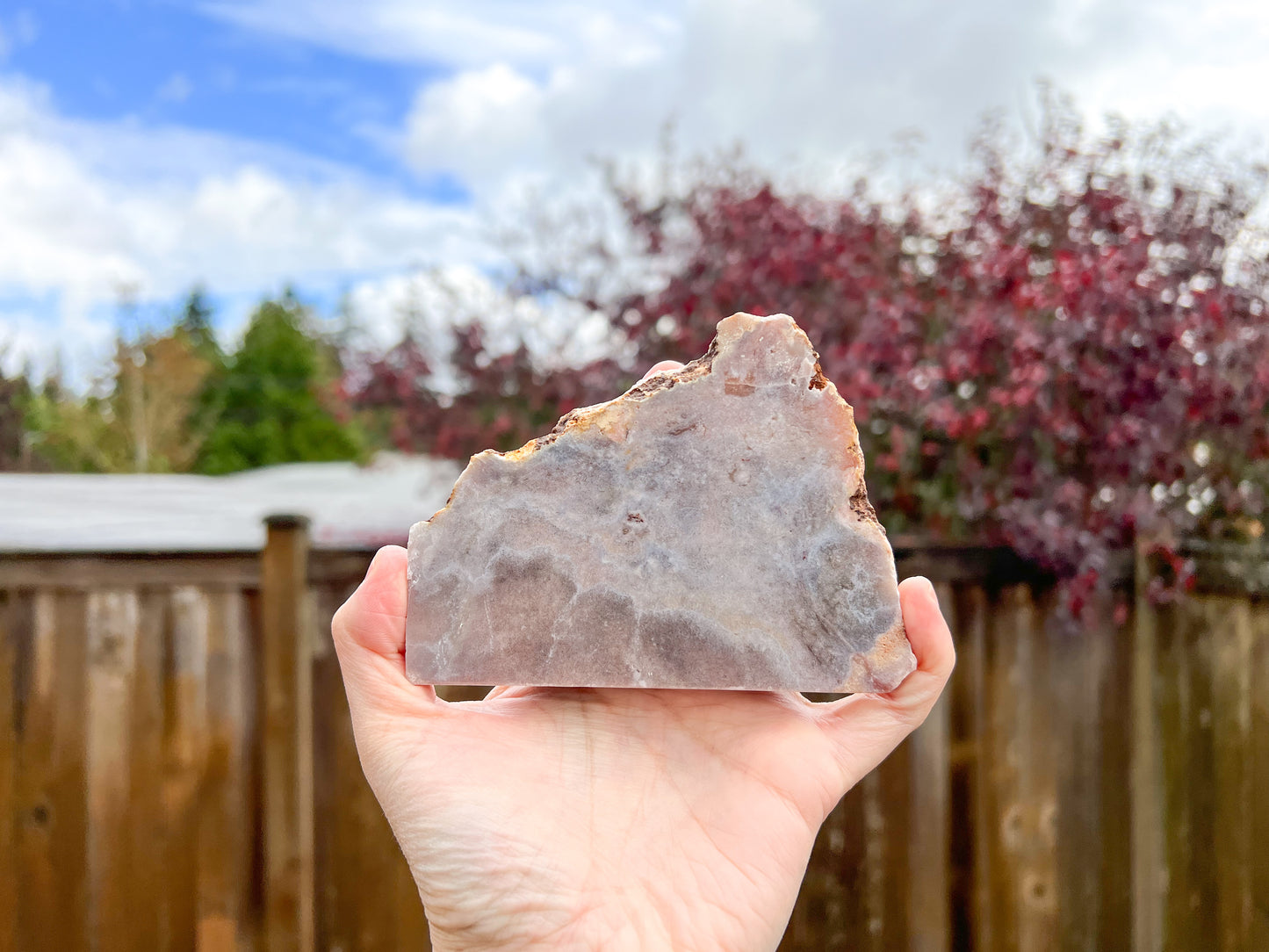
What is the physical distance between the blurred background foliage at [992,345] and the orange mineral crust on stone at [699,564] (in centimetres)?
135

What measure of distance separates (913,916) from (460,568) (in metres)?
2.26

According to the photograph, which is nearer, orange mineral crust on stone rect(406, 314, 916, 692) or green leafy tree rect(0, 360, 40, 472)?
orange mineral crust on stone rect(406, 314, 916, 692)

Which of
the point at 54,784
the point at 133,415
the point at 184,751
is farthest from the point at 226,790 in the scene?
the point at 133,415

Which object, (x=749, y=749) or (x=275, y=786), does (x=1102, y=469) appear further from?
(x=275, y=786)

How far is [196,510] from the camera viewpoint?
488 cm

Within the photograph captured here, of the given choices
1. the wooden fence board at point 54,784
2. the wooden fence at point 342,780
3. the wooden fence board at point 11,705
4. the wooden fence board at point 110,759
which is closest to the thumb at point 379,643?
the wooden fence at point 342,780

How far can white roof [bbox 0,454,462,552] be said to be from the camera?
A: 291 cm

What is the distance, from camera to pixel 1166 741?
279 centimetres

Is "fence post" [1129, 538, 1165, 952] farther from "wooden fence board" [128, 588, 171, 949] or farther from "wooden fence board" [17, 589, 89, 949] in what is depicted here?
"wooden fence board" [17, 589, 89, 949]

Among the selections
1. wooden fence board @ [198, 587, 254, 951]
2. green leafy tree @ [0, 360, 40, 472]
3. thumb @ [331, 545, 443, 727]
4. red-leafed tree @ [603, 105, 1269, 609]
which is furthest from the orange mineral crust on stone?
green leafy tree @ [0, 360, 40, 472]

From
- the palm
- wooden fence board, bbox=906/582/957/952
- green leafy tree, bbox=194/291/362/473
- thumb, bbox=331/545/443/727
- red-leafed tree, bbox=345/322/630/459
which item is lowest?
wooden fence board, bbox=906/582/957/952

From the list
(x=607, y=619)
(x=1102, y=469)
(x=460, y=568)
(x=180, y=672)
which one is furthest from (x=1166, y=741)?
(x=180, y=672)

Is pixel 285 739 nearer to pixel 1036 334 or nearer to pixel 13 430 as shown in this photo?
pixel 1036 334

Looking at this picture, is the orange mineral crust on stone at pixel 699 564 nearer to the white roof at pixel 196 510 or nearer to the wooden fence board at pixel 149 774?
the white roof at pixel 196 510
